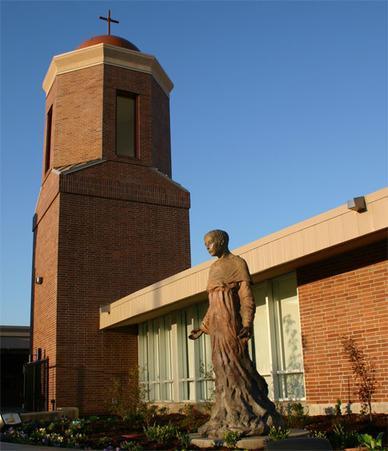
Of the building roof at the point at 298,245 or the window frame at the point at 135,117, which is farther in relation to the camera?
the window frame at the point at 135,117

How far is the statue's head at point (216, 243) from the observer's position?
8438mm

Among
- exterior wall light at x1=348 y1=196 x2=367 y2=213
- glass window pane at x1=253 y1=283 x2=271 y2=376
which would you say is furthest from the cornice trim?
exterior wall light at x1=348 y1=196 x2=367 y2=213

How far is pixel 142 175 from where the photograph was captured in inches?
870

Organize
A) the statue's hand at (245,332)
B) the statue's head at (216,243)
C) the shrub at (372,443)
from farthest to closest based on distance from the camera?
the statue's head at (216,243) < the statue's hand at (245,332) < the shrub at (372,443)

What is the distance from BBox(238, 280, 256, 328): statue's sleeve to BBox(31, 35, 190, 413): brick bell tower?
477 inches

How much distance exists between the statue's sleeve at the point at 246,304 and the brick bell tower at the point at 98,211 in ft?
39.7

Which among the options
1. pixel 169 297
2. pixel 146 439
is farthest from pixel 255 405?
pixel 169 297

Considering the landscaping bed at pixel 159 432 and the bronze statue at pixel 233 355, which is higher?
the bronze statue at pixel 233 355

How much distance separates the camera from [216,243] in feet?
27.7

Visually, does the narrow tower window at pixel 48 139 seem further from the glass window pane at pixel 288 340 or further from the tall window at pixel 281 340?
the glass window pane at pixel 288 340

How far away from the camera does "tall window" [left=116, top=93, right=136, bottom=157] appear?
22.9 meters

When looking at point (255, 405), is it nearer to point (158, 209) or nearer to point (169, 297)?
point (169, 297)

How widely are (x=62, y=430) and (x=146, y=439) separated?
3.17m

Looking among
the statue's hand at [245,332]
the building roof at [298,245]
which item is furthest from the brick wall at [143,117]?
the statue's hand at [245,332]
